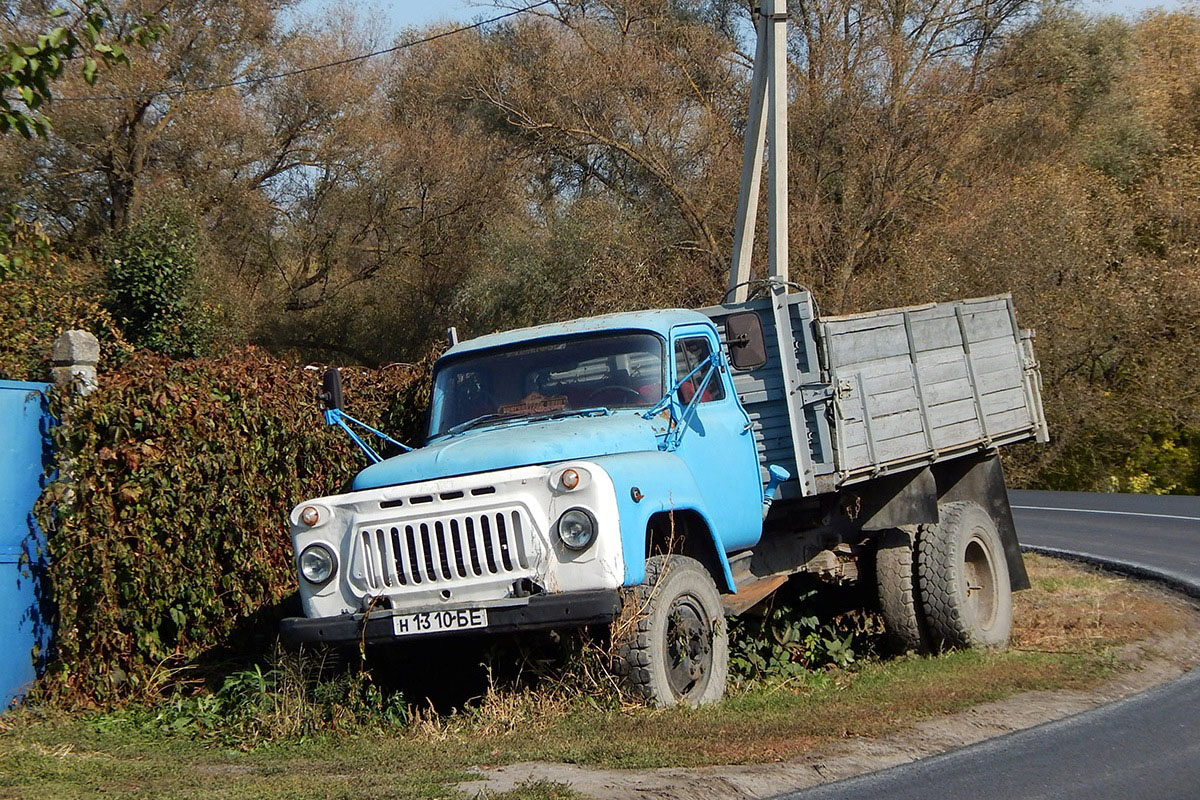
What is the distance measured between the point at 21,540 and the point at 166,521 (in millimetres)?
894

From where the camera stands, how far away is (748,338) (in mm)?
8711

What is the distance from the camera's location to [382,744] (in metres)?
7.18

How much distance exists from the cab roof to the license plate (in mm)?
2246

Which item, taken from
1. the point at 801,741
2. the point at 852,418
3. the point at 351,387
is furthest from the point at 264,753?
the point at 852,418

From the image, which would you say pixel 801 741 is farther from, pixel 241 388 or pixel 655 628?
pixel 241 388

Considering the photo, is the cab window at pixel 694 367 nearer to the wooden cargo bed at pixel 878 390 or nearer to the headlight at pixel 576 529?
the wooden cargo bed at pixel 878 390

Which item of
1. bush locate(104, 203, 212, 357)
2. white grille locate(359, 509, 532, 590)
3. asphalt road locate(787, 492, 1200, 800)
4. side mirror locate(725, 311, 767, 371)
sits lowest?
asphalt road locate(787, 492, 1200, 800)

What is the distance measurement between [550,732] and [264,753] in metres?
1.62

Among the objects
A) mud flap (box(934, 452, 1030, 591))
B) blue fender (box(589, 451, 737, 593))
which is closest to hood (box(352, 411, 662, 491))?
blue fender (box(589, 451, 737, 593))

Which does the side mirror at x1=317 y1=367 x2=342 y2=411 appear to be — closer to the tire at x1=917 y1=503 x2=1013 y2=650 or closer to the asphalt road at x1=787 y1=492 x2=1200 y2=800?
the asphalt road at x1=787 y1=492 x2=1200 y2=800

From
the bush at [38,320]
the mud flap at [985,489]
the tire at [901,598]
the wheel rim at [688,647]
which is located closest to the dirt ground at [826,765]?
the wheel rim at [688,647]

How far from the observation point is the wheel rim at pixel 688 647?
296 inches

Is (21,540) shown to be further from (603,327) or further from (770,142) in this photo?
(770,142)

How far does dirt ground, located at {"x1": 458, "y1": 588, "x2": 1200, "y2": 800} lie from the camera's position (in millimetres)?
5859
